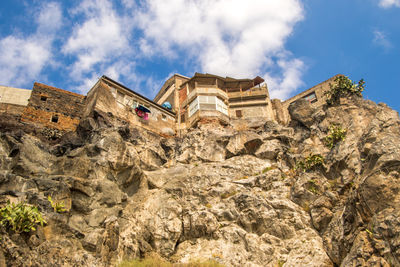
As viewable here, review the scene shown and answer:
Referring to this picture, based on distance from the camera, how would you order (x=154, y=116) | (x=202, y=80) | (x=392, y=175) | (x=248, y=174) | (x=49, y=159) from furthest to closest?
1. (x=202, y=80)
2. (x=154, y=116)
3. (x=248, y=174)
4. (x=49, y=159)
5. (x=392, y=175)

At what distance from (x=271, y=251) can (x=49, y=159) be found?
15.4 metres

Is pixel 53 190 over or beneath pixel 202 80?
beneath

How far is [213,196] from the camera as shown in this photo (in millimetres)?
24109

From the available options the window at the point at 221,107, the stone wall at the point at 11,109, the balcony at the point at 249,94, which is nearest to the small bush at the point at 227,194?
the window at the point at 221,107

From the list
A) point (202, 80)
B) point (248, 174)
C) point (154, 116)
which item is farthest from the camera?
point (202, 80)

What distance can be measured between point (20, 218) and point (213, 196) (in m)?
12.4

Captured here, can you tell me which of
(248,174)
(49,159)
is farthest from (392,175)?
(49,159)

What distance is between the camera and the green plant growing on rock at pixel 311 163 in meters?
24.2

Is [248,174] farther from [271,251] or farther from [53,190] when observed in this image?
[53,190]

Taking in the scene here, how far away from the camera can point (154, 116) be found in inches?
1389

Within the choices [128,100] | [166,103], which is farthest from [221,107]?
[128,100]

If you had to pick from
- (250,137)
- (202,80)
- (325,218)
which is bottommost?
(325,218)

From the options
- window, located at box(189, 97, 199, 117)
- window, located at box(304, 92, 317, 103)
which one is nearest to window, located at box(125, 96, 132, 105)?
window, located at box(189, 97, 199, 117)

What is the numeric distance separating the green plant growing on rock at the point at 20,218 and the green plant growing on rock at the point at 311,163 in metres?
17.2
